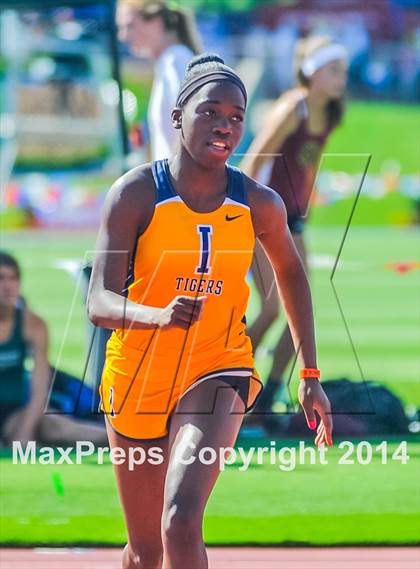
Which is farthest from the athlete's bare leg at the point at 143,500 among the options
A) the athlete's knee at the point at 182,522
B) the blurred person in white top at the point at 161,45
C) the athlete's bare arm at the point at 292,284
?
the blurred person in white top at the point at 161,45

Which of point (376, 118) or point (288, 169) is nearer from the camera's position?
point (288, 169)

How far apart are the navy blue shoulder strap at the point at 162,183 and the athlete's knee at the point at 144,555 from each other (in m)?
1.14

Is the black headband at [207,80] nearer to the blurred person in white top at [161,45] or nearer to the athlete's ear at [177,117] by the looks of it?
the athlete's ear at [177,117]

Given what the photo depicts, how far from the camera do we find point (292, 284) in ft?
16.0

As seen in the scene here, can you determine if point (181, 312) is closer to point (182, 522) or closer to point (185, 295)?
point (185, 295)

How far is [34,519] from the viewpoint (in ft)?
22.4

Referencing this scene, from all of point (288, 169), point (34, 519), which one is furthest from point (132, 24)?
point (34, 519)

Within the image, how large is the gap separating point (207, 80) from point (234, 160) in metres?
3.96

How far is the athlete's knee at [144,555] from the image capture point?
479cm

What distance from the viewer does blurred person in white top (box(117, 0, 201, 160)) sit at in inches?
307

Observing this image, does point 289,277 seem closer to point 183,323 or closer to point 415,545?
point 183,323

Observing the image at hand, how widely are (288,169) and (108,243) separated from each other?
3954 mm

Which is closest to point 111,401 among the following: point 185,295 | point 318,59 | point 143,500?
point 143,500

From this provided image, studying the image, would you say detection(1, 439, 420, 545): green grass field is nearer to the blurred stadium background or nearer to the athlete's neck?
the blurred stadium background
